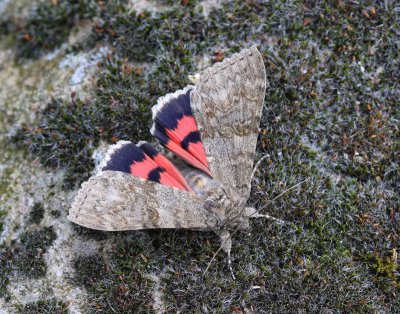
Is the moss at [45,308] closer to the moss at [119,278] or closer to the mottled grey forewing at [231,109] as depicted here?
the moss at [119,278]

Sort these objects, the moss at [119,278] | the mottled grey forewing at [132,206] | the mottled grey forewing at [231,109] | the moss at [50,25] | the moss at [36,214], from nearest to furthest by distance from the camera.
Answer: the mottled grey forewing at [132,206]
the moss at [119,278]
the mottled grey forewing at [231,109]
the moss at [36,214]
the moss at [50,25]

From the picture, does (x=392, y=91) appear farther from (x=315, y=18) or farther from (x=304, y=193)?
(x=304, y=193)

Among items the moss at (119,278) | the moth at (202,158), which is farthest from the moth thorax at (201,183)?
the moss at (119,278)

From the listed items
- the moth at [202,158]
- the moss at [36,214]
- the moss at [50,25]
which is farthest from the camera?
the moss at [50,25]

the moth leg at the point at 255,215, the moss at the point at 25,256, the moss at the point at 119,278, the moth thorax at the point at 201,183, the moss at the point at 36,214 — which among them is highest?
the moss at the point at 36,214

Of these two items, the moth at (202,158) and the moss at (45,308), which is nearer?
the moth at (202,158)

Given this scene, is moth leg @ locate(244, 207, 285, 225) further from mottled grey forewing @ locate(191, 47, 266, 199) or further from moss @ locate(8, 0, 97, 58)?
moss @ locate(8, 0, 97, 58)

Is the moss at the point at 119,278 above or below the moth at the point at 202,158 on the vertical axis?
below
